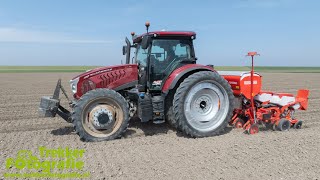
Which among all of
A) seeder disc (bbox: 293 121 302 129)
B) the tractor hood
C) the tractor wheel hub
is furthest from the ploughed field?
the tractor hood

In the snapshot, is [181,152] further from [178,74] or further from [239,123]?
[239,123]

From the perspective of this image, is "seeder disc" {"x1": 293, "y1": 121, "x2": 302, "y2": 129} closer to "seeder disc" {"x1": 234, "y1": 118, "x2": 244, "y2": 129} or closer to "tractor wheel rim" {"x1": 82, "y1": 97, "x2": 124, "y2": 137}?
"seeder disc" {"x1": 234, "y1": 118, "x2": 244, "y2": 129}

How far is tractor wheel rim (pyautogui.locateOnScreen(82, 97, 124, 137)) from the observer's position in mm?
5617

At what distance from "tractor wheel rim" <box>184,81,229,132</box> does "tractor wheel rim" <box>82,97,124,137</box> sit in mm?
1483

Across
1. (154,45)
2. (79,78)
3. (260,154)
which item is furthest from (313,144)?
(79,78)

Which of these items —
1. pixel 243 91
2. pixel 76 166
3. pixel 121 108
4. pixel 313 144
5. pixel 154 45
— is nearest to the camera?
pixel 76 166

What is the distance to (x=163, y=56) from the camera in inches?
248

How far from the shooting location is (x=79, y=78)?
241 inches

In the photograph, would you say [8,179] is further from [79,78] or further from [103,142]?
[79,78]

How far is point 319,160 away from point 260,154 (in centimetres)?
89

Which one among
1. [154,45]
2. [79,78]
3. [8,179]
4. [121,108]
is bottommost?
[8,179]

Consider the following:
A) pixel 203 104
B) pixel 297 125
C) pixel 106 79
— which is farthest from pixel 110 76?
pixel 297 125

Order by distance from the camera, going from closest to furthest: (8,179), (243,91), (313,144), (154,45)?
(8,179), (313,144), (154,45), (243,91)

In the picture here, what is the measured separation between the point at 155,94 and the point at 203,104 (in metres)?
1.07
